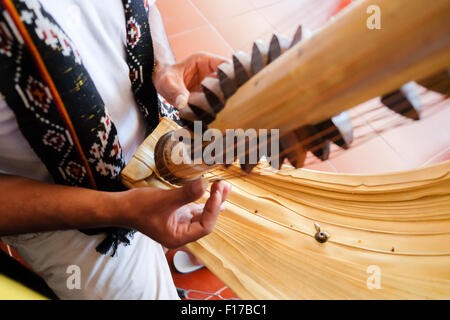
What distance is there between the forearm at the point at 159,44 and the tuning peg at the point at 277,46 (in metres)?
0.41

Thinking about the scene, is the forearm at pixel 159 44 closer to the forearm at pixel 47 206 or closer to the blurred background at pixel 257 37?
the forearm at pixel 47 206

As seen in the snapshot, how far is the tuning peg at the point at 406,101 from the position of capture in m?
0.22

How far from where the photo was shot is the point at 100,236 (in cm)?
62

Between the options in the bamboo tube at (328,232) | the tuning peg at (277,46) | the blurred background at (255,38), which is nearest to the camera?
the tuning peg at (277,46)

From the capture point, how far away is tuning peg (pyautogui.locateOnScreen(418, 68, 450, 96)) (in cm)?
20

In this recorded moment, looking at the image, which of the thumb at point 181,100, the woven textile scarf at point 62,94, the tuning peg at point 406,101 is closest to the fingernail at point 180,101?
the thumb at point 181,100

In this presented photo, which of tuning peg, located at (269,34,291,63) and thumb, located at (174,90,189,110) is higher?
tuning peg, located at (269,34,291,63)

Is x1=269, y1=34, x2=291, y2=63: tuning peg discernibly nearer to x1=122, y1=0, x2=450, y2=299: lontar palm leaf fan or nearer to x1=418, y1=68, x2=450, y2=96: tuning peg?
x1=122, y1=0, x2=450, y2=299: lontar palm leaf fan

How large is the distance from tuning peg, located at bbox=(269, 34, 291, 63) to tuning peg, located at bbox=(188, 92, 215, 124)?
0.08 meters

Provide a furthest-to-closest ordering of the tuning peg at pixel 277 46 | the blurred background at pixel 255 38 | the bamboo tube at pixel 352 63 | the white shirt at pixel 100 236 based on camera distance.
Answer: the blurred background at pixel 255 38 < the white shirt at pixel 100 236 < the tuning peg at pixel 277 46 < the bamboo tube at pixel 352 63

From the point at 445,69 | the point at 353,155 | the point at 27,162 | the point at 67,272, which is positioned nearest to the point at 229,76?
the point at 445,69

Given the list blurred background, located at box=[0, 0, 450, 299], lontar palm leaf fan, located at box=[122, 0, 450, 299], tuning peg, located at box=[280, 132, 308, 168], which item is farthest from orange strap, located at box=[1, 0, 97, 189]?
blurred background, located at box=[0, 0, 450, 299]

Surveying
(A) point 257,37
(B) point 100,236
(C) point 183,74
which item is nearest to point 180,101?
(C) point 183,74

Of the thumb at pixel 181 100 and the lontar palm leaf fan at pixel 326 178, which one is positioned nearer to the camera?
the lontar palm leaf fan at pixel 326 178
